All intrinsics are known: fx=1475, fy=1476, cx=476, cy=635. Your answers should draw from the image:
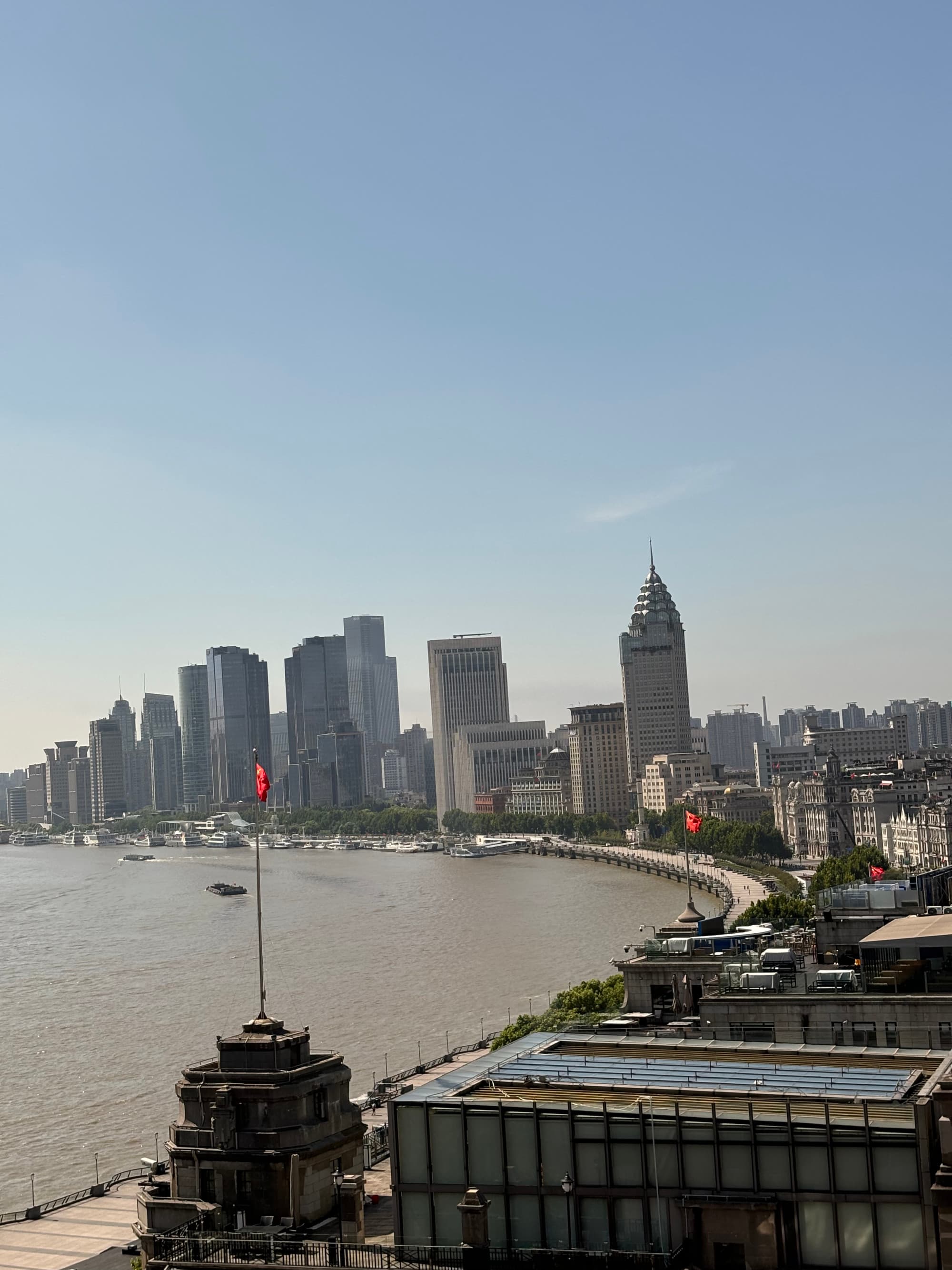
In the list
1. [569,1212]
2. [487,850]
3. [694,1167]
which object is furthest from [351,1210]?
[487,850]

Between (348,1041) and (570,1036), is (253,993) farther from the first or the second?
(570,1036)

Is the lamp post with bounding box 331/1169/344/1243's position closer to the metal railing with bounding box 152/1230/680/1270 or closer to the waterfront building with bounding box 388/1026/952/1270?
the metal railing with bounding box 152/1230/680/1270

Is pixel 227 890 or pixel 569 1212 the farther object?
pixel 227 890


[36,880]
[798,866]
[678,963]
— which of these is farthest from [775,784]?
[678,963]

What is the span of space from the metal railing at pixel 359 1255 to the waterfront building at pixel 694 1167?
5.8 inches

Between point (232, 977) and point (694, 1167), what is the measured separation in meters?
63.3

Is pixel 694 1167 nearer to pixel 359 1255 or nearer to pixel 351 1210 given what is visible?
pixel 359 1255

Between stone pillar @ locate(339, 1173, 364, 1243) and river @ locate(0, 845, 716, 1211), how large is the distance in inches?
915

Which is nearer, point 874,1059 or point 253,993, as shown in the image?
point 874,1059

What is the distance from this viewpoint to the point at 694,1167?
1619cm

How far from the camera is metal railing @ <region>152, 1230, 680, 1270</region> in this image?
16.2 m

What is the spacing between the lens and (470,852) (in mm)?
190750

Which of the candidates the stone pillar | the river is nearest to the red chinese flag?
the stone pillar

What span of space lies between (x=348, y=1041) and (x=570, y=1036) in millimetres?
35821
